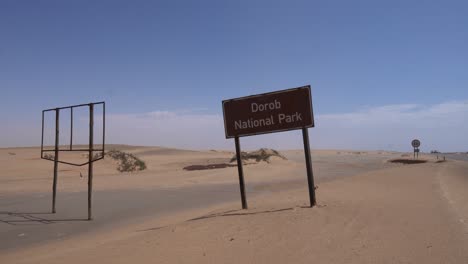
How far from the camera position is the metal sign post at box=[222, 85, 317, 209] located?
1058 cm

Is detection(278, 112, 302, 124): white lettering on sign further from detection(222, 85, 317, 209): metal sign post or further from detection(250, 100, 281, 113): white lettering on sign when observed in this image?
detection(250, 100, 281, 113): white lettering on sign

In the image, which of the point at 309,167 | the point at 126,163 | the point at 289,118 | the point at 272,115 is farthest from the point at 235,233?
the point at 126,163

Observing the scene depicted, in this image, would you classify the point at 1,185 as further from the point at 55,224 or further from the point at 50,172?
the point at 55,224

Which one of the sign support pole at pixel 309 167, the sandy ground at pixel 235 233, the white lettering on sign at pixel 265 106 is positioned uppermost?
the white lettering on sign at pixel 265 106

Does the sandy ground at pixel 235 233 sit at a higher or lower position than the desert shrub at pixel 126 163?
lower

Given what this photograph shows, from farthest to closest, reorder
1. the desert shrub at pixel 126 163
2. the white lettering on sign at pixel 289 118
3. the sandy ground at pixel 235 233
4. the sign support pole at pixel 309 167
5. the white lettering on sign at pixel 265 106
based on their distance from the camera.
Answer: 1. the desert shrub at pixel 126 163
2. the white lettering on sign at pixel 265 106
3. the white lettering on sign at pixel 289 118
4. the sign support pole at pixel 309 167
5. the sandy ground at pixel 235 233

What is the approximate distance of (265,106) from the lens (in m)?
11.1

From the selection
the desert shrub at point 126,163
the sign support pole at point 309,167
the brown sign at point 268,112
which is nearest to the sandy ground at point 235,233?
the sign support pole at point 309,167

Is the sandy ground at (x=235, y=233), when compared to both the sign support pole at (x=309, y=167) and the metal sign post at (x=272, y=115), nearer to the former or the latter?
the sign support pole at (x=309, y=167)

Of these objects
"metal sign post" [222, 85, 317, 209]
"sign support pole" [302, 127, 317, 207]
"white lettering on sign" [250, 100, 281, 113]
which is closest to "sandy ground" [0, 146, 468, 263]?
"sign support pole" [302, 127, 317, 207]

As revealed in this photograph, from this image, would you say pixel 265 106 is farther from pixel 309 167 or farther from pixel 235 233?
pixel 235 233

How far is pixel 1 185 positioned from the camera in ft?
69.9

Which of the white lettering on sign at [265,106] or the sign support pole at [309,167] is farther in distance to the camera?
the white lettering on sign at [265,106]

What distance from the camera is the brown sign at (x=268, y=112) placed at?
1059cm
